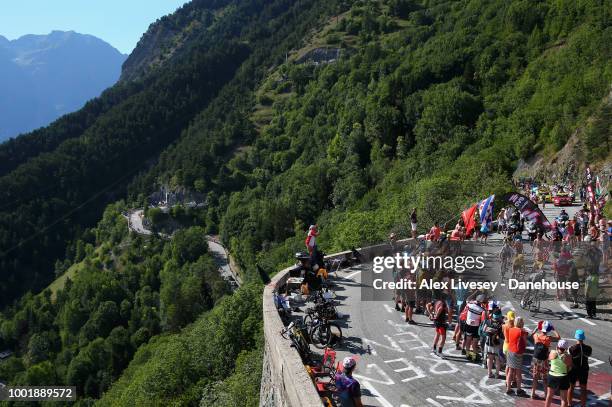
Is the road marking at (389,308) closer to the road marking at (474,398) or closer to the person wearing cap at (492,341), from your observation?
the person wearing cap at (492,341)

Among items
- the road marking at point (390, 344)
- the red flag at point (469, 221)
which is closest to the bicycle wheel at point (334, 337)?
the road marking at point (390, 344)

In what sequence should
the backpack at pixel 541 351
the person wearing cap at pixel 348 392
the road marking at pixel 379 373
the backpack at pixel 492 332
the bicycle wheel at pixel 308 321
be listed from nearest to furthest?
the person wearing cap at pixel 348 392, the backpack at pixel 541 351, the backpack at pixel 492 332, the road marking at pixel 379 373, the bicycle wheel at pixel 308 321

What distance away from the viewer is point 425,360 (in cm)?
1304

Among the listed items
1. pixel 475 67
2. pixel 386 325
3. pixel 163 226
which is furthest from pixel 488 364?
pixel 163 226

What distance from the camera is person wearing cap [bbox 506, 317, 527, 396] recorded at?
10.9 m

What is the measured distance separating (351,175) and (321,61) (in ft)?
262

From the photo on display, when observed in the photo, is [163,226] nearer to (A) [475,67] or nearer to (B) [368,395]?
(A) [475,67]

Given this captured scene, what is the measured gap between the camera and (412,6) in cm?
15688

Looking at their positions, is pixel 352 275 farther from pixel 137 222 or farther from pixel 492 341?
pixel 137 222

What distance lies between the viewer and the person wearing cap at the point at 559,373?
996 centimetres

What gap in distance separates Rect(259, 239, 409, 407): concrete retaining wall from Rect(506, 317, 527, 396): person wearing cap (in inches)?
163

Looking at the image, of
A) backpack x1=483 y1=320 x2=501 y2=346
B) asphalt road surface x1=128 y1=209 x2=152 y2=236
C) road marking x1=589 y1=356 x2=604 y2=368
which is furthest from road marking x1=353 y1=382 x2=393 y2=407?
asphalt road surface x1=128 y1=209 x2=152 y2=236

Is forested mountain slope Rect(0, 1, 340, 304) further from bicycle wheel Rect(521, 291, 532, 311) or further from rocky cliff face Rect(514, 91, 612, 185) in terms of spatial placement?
bicycle wheel Rect(521, 291, 532, 311)

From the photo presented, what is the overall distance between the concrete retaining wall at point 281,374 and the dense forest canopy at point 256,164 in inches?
130
